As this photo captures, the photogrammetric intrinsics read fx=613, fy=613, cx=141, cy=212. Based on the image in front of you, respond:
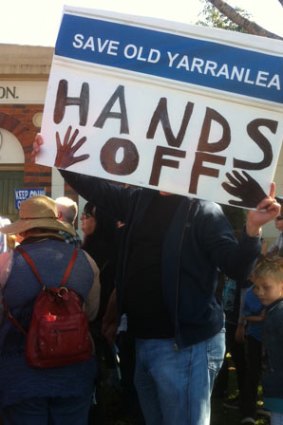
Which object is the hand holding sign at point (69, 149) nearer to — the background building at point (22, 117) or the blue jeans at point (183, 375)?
the blue jeans at point (183, 375)

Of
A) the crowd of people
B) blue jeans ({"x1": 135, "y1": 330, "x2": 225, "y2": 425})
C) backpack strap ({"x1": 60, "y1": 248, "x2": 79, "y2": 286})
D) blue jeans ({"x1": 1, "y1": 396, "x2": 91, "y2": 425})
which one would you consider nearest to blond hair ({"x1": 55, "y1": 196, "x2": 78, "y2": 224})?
the crowd of people

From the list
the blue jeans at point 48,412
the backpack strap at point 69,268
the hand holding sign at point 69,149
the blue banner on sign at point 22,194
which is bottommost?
the blue jeans at point 48,412

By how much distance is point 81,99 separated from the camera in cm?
271

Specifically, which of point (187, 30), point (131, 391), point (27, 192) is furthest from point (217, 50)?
point (27, 192)

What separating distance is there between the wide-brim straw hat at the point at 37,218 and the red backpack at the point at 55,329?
0.70 ft

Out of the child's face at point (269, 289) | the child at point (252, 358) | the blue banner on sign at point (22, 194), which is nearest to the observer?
the child's face at point (269, 289)

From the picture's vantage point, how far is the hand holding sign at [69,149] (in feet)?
8.87

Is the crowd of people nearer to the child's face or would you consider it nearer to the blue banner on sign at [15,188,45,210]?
the child's face

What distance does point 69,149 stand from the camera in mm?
2707

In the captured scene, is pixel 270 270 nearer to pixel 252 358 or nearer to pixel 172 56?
pixel 172 56

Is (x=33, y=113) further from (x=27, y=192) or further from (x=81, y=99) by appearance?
(x=81, y=99)

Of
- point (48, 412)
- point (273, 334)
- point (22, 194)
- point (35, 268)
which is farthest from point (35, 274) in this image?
point (22, 194)

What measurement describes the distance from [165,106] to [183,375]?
1137 millimetres

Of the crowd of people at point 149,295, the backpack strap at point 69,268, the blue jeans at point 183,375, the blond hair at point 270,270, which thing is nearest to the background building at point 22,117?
the blond hair at point 270,270
